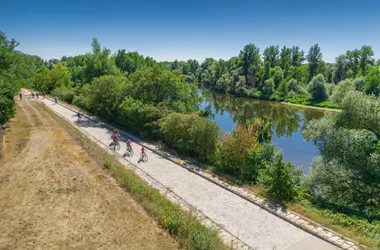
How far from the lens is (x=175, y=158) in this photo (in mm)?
16859

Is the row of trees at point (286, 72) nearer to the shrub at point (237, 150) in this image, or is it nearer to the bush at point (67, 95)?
the bush at point (67, 95)

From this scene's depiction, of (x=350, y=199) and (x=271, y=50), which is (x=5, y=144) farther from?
(x=271, y=50)

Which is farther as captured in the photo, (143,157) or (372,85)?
(372,85)

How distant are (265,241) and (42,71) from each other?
59764mm

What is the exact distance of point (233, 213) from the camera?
10.5 m

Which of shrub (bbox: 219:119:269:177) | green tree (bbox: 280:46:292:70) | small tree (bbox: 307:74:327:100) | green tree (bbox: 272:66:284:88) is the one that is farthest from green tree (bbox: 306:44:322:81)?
shrub (bbox: 219:119:269:177)

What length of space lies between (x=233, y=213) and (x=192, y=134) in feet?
22.5

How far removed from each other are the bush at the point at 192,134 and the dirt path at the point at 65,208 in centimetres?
548

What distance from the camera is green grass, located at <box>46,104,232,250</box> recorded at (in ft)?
26.0

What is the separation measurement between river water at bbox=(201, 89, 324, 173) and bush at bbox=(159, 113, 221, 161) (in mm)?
7755

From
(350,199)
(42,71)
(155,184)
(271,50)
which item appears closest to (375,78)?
(271,50)

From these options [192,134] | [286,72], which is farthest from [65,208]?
[286,72]

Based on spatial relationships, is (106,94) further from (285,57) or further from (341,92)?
(285,57)

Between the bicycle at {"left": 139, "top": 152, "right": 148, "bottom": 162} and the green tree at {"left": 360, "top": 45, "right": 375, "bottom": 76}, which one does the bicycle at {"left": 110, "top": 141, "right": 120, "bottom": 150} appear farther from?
the green tree at {"left": 360, "top": 45, "right": 375, "bottom": 76}
